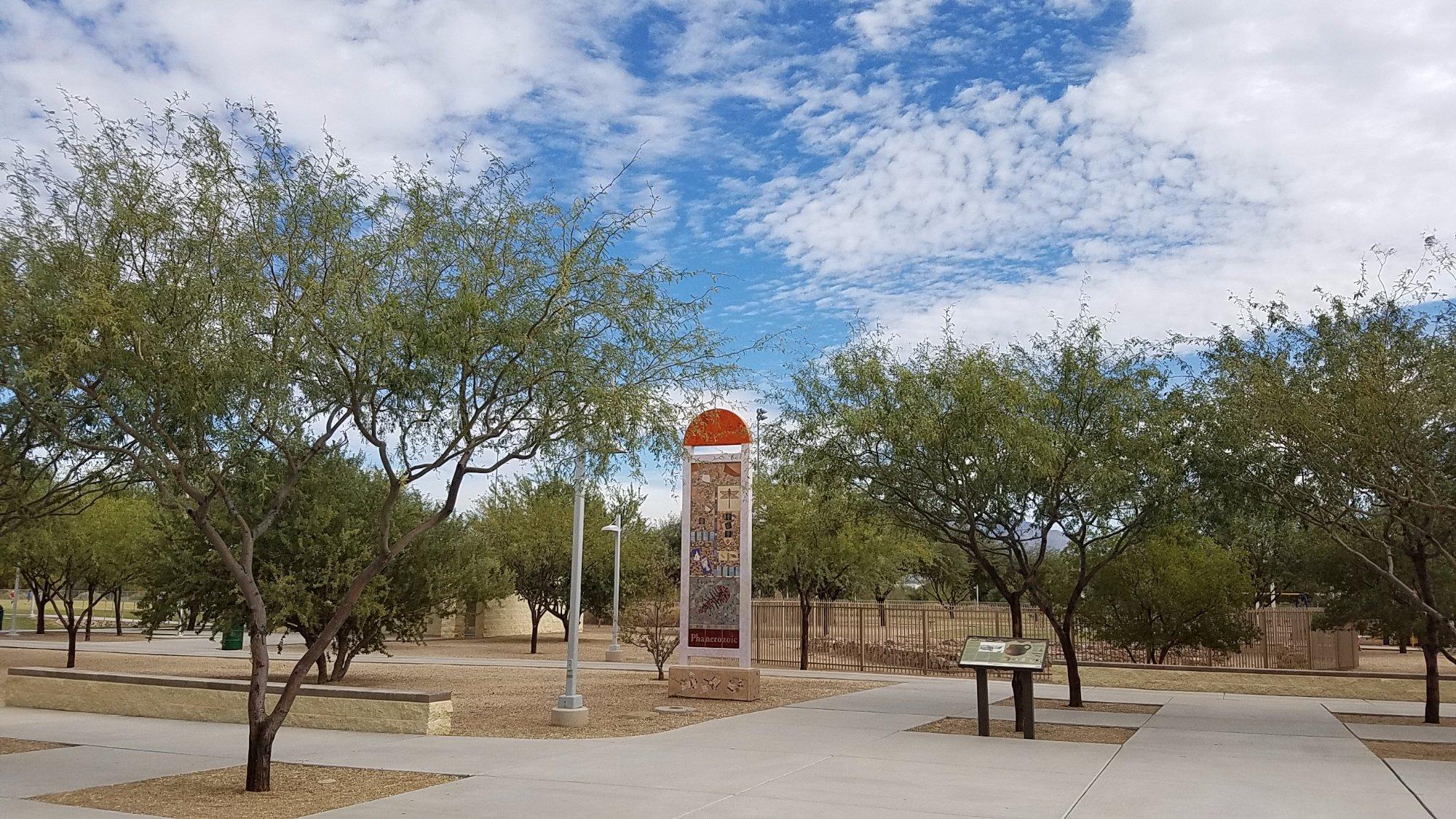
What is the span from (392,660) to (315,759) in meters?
20.0

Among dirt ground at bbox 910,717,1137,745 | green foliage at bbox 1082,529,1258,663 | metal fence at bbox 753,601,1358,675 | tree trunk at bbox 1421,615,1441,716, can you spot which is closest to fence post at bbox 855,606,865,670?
metal fence at bbox 753,601,1358,675

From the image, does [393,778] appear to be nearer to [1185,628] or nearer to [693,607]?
[693,607]

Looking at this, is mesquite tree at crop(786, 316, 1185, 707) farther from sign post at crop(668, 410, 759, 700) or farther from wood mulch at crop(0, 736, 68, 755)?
wood mulch at crop(0, 736, 68, 755)

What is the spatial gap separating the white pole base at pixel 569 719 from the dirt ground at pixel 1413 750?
33.8 ft

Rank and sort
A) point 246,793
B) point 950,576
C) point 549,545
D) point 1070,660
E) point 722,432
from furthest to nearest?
point 950,576
point 549,545
point 722,432
point 1070,660
point 246,793

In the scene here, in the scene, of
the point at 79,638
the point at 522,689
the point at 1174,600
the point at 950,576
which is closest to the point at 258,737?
the point at 522,689

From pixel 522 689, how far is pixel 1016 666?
11.0 metres

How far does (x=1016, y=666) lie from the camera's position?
1523cm

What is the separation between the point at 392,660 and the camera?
3144cm

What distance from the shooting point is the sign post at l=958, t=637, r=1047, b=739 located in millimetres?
15234

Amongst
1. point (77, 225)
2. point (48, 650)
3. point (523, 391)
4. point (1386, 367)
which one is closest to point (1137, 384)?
point (1386, 367)

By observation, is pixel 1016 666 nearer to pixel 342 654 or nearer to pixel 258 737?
pixel 258 737

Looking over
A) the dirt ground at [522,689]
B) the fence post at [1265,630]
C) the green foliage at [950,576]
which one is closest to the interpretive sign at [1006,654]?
the dirt ground at [522,689]

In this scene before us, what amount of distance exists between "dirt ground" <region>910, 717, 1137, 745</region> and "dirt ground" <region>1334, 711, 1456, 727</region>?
4679mm
